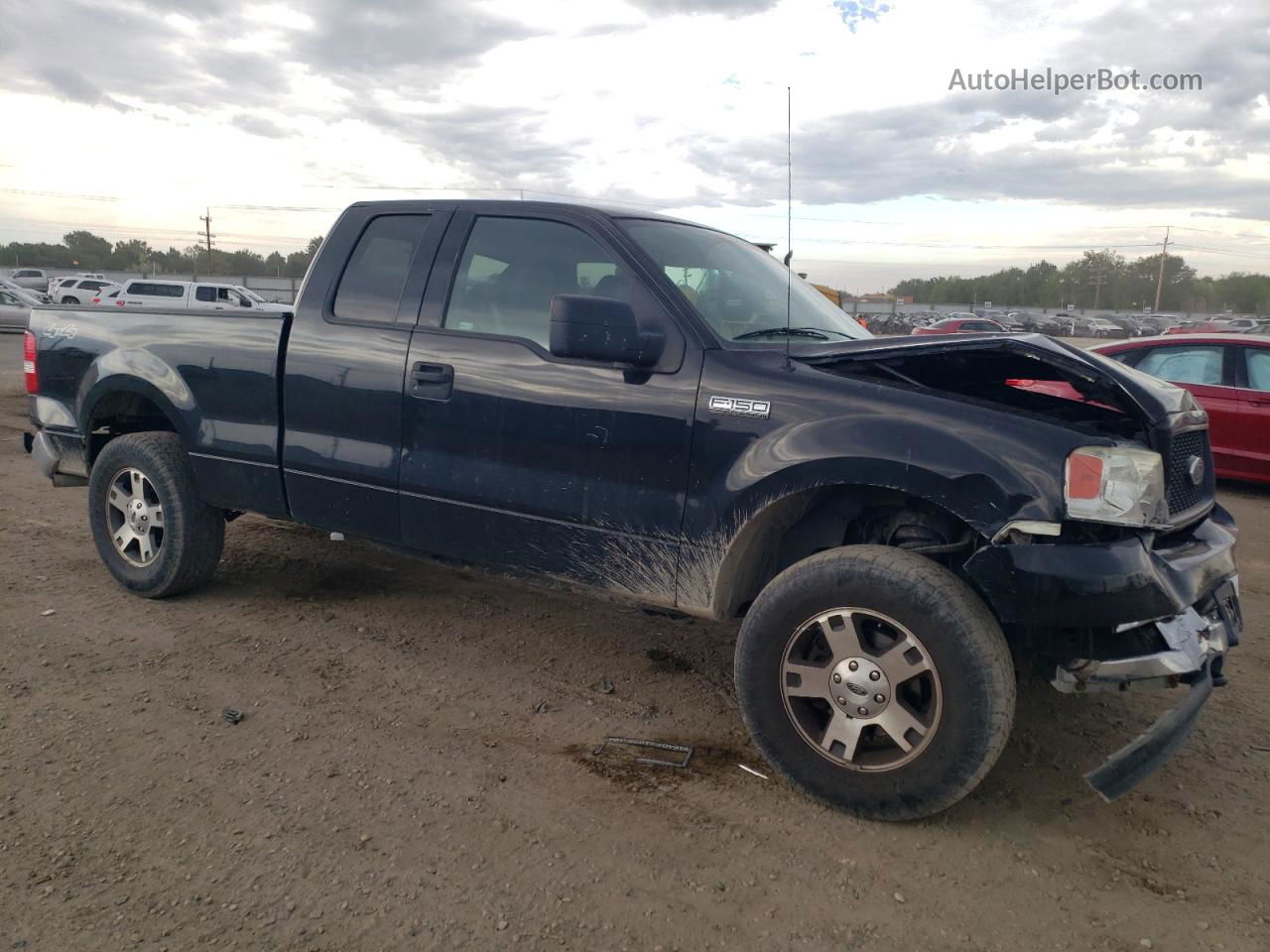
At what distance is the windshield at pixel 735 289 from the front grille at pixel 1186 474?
1274 millimetres

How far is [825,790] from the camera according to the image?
3.01 meters

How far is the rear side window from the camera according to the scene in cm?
402

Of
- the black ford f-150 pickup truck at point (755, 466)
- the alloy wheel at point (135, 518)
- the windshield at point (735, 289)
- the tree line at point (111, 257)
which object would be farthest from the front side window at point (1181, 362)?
the tree line at point (111, 257)

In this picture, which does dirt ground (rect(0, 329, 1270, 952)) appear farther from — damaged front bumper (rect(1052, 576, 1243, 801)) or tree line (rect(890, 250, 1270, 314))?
tree line (rect(890, 250, 1270, 314))

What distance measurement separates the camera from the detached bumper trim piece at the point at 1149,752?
2.68 metres

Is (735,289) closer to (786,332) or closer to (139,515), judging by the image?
(786,332)

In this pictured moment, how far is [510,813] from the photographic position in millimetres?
2947

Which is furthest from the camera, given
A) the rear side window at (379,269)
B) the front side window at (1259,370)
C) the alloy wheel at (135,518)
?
the front side window at (1259,370)

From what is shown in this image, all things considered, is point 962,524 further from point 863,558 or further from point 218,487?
point 218,487

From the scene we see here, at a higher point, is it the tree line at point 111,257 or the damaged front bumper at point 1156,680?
the tree line at point 111,257

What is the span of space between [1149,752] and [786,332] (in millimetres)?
1849

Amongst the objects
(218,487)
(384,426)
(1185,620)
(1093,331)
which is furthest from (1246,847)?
(1093,331)

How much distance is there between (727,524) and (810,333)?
3.25 feet

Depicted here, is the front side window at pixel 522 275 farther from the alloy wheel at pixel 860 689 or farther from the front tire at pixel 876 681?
the alloy wheel at pixel 860 689
